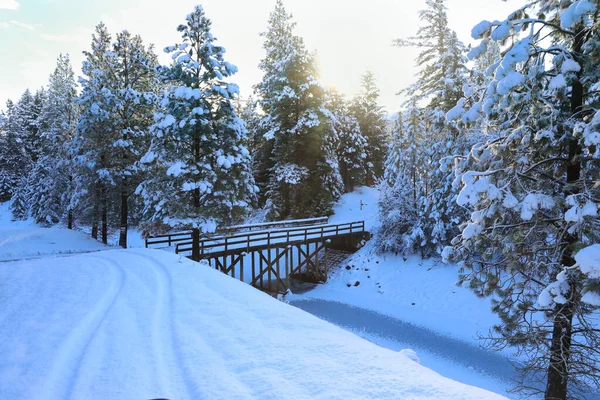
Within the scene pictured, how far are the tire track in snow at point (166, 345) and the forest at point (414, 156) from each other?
19.4 ft

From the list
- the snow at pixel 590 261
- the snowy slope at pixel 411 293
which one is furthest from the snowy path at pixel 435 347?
the snow at pixel 590 261

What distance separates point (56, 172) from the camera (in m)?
29.5

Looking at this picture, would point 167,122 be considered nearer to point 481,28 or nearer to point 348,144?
point 481,28

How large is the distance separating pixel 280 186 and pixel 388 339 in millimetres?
18464

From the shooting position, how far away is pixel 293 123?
30125mm

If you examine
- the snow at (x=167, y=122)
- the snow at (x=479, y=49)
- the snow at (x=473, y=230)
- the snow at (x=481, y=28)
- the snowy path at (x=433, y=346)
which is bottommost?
the snowy path at (x=433, y=346)

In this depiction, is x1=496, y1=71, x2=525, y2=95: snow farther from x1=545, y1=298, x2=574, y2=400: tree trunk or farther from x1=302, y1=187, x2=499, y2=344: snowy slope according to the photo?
x1=302, y1=187, x2=499, y2=344: snowy slope

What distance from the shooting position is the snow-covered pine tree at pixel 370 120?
4394 centimetres

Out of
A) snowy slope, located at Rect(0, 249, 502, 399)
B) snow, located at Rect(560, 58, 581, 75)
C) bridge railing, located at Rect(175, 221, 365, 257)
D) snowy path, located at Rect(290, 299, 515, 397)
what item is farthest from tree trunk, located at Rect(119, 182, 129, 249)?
snow, located at Rect(560, 58, 581, 75)

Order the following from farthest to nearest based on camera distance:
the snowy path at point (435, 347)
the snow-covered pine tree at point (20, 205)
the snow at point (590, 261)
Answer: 1. the snow-covered pine tree at point (20, 205)
2. the snowy path at point (435, 347)
3. the snow at point (590, 261)

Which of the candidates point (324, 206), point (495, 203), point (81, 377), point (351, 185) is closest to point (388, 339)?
point (495, 203)

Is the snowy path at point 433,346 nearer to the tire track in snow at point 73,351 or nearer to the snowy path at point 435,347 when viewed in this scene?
the snowy path at point 435,347

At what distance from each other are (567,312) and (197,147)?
1547 cm

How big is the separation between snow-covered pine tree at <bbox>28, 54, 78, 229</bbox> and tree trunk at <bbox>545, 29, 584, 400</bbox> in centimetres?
2661
